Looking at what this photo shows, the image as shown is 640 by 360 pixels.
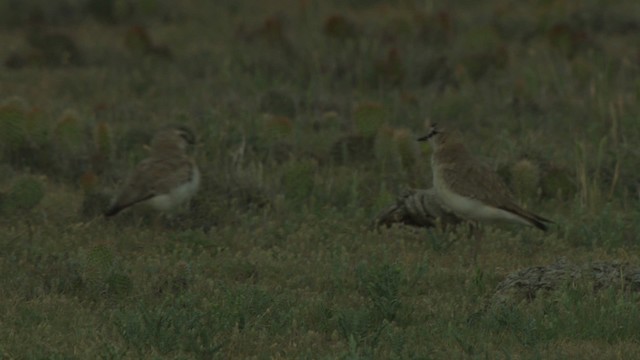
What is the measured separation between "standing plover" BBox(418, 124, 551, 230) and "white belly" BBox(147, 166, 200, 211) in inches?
76.9

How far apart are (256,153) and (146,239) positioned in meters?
2.53

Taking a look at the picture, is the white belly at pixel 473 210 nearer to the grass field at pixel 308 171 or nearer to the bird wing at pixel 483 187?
the bird wing at pixel 483 187

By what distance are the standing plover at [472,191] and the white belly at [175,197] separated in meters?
1.95

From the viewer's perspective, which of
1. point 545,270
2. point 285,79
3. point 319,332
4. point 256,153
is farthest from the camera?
point 285,79

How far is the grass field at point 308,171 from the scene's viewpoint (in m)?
7.93

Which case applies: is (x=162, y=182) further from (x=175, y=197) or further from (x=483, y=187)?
(x=483, y=187)

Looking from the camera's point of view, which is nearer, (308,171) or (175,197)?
(175,197)

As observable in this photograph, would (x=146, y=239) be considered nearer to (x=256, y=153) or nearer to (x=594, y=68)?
(x=256, y=153)

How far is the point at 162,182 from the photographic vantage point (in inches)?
418

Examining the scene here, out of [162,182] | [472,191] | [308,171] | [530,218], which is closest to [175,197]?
[162,182]

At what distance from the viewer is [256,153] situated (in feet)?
41.6

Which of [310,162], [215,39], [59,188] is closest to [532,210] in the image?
[310,162]

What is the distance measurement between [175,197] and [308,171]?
54.2 inches

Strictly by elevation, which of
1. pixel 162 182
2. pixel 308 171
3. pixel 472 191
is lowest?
pixel 308 171
